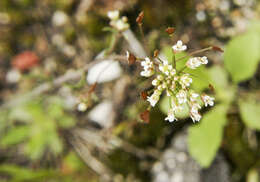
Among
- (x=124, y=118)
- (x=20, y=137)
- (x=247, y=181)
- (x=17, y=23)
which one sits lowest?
(x=247, y=181)

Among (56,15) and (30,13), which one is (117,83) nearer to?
(56,15)

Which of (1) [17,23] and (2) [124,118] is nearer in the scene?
(2) [124,118]

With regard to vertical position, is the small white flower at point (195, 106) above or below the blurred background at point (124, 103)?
above

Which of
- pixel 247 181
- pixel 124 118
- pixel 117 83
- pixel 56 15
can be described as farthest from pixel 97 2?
pixel 247 181

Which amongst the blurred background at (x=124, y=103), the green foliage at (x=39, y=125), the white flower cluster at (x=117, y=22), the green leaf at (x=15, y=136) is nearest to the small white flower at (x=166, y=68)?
the white flower cluster at (x=117, y=22)

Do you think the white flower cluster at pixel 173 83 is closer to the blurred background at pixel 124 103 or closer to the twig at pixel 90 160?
the blurred background at pixel 124 103

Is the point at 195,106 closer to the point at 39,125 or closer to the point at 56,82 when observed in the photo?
the point at 56,82

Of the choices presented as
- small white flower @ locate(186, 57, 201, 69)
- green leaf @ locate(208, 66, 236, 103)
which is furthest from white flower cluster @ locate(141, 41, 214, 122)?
green leaf @ locate(208, 66, 236, 103)
